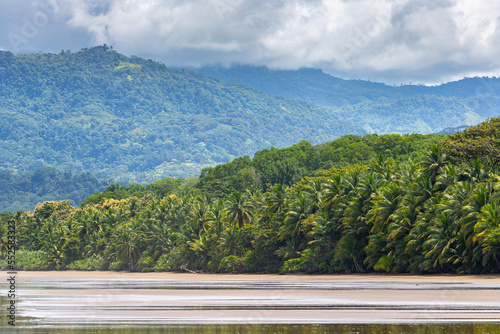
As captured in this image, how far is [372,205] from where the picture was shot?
243 ft

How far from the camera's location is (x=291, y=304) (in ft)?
142

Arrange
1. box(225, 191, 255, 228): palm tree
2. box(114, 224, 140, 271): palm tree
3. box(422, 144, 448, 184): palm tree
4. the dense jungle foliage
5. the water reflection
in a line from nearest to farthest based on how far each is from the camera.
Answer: the water reflection, the dense jungle foliage, box(422, 144, 448, 184): palm tree, box(225, 191, 255, 228): palm tree, box(114, 224, 140, 271): palm tree

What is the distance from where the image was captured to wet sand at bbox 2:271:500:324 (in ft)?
117

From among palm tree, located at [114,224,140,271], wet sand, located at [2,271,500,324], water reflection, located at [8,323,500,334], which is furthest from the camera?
palm tree, located at [114,224,140,271]

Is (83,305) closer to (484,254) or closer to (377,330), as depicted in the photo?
(377,330)

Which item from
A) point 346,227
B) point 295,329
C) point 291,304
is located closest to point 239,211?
point 346,227

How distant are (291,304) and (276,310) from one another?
3758 millimetres

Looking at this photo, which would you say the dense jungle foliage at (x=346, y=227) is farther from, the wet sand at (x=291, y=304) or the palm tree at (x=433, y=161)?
the wet sand at (x=291, y=304)

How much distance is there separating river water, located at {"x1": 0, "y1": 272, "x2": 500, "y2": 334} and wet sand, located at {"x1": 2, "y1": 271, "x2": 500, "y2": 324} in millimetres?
54

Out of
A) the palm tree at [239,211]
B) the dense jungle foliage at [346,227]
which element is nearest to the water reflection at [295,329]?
the dense jungle foliage at [346,227]

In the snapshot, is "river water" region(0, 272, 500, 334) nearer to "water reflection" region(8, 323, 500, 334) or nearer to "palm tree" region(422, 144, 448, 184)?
"water reflection" region(8, 323, 500, 334)

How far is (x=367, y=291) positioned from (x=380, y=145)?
104881mm

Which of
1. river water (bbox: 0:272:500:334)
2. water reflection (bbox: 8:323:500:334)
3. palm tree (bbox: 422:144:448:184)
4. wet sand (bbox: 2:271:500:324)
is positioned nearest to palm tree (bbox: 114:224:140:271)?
wet sand (bbox: 2:271:500:324)

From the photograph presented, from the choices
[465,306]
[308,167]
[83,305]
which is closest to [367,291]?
[465,306]
